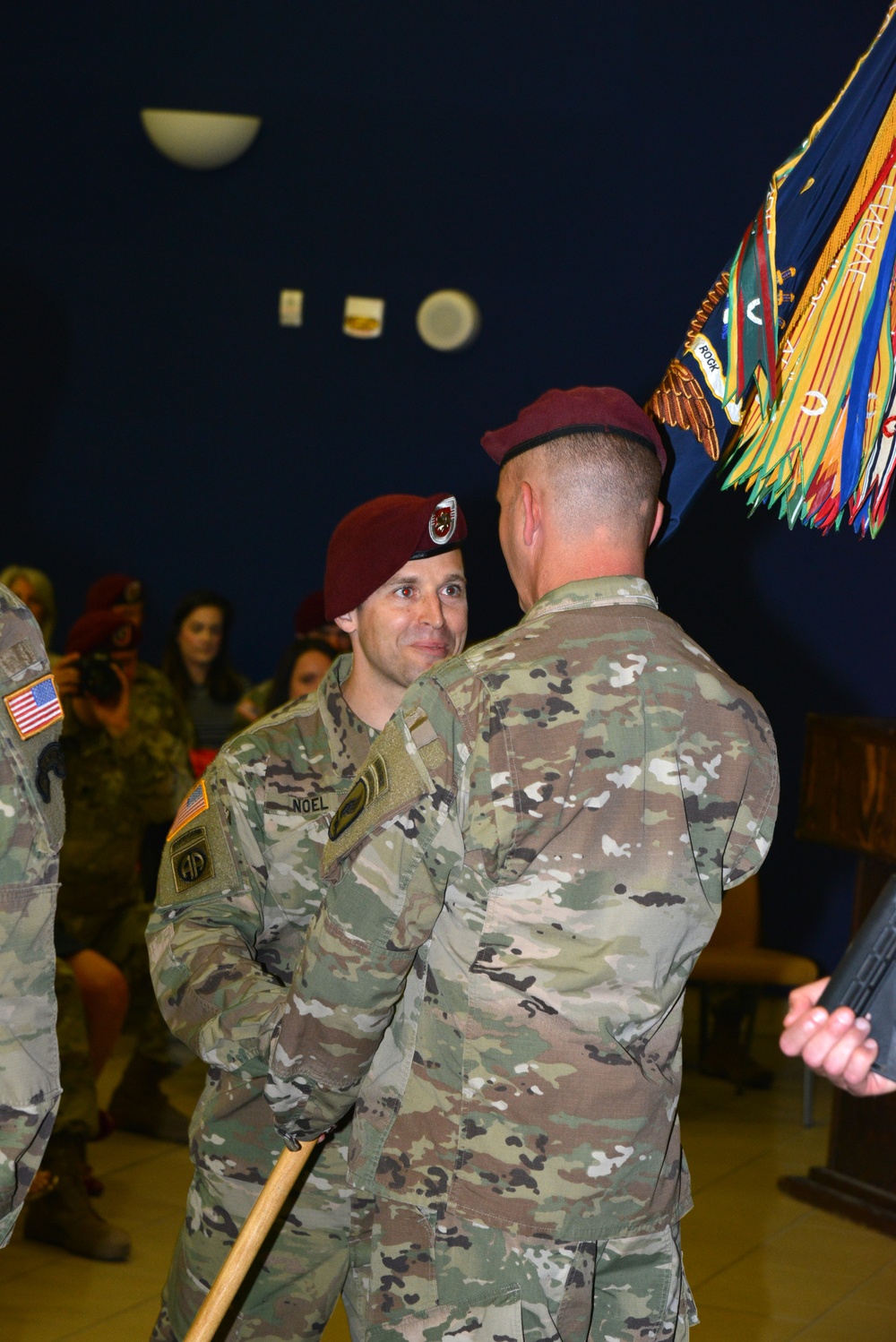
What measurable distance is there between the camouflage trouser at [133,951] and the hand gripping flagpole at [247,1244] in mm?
2594

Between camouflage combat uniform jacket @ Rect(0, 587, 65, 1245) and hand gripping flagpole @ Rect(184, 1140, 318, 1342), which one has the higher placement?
camouflage combat uniform jacket @ Rect(0, 587, 65, 1245)

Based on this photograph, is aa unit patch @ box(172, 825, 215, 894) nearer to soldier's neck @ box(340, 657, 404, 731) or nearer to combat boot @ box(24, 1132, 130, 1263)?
soldier's neck @ box(340, 657, 404, 731)

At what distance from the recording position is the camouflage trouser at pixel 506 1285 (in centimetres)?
156

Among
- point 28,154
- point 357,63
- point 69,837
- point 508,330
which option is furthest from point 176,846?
point 28,154

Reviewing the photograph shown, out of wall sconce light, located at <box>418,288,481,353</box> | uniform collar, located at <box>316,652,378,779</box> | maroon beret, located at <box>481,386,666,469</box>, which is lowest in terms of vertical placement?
uniform collar, located at <box>316,652,378,779</box>

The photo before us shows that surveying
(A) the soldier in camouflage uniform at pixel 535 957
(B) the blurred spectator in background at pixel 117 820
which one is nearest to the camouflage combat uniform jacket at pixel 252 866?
(A) the soldier in camouflage uniform at pixel 535 957

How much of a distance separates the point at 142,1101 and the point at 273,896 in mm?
2537

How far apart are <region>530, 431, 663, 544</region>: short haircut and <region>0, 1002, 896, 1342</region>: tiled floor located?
2.24 m

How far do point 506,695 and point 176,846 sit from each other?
0.69 meters

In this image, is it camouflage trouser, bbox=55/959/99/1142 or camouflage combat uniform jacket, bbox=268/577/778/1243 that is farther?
camouflage trouser, bbox=55/959/99/1142

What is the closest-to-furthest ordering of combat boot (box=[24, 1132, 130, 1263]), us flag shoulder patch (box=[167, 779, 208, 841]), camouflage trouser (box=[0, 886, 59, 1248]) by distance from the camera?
camouflage trouser (box=[0, 886, 59, 1248]) → us flag shoulder patch (box=[167, 779, 208, 841]) → combat boot (box=[24, 1132, 130, 1263])

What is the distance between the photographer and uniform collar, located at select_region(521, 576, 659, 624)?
65.4 inches

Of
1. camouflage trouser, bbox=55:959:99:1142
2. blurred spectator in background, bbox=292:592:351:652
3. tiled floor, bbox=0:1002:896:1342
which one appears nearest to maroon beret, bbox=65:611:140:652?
blurred spectator in background, bbox=292:592:351:652

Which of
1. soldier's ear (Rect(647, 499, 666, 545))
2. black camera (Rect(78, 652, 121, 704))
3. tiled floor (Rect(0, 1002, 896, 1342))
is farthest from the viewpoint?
black camera (Rect(78, 652, 121, 704))
